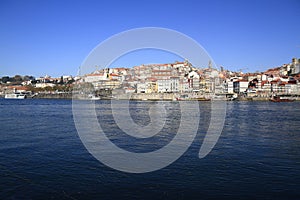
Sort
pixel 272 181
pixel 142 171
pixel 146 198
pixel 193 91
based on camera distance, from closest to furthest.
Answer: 1. pixel 146 198
2. pixel 272 181
3. pixel 142 171
4. pixel 193 91

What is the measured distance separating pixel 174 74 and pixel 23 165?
60.8 m

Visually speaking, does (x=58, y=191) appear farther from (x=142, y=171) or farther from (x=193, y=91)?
(x=193, y=91)

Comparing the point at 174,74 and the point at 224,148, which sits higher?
the point at 174,74

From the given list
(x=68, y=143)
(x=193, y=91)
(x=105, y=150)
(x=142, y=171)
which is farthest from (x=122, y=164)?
(x=193, y=91)

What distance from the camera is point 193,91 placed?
2114 inches

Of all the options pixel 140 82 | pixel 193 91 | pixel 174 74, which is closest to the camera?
pixel 193 91

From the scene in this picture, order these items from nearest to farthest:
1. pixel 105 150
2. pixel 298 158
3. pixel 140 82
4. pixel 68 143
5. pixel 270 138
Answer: pixel 298 158 < pixel 105 150 < pixel 68 143 < pixel 270 138 < pixel 140 82

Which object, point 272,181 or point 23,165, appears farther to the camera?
point 23,165

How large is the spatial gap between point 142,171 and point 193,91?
4925 centimetres

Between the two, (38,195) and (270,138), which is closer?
(38,195)

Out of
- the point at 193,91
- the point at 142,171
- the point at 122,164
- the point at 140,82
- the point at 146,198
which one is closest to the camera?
the point at 146,198

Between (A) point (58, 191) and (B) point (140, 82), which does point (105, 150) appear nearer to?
(A) point (58, 191)

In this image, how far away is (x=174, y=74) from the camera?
2571 inches

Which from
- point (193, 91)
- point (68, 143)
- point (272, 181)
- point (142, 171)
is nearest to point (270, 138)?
point (272, 181)
